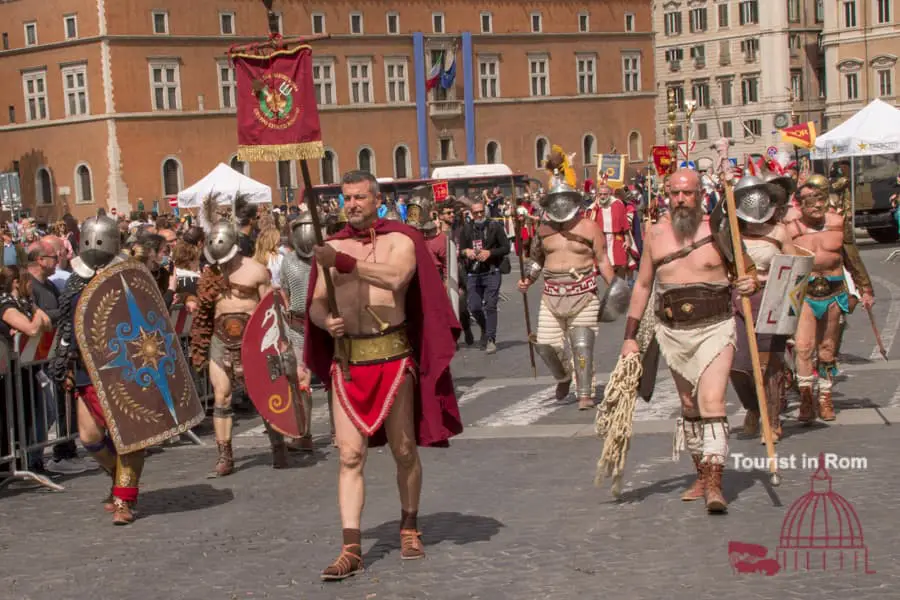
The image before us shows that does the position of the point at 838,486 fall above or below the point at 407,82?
below

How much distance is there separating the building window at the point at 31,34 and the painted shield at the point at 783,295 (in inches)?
2659

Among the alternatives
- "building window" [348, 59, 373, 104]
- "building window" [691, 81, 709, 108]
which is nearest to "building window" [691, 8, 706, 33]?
"building window" [691, 81, 709, 108]

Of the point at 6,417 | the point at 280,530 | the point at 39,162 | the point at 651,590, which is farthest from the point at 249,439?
the point at 39,162

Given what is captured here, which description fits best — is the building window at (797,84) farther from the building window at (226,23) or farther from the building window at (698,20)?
the building window at (226,23)

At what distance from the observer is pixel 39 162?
72875 millimetres

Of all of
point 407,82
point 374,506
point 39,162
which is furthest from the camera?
point 407,82

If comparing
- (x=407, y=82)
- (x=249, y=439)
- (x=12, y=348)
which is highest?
(x=407, y=82)

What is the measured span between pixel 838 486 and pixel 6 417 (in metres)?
5.55

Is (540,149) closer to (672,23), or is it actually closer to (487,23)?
(487,23)

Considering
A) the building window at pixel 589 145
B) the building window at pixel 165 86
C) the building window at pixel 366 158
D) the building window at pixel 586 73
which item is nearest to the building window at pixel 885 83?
the building window at pixel 586 73

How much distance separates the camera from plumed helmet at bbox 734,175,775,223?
10141 mm

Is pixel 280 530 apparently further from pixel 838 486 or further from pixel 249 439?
pixel 249 439

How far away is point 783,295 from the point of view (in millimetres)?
9633

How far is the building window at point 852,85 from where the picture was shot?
93.3 meters
